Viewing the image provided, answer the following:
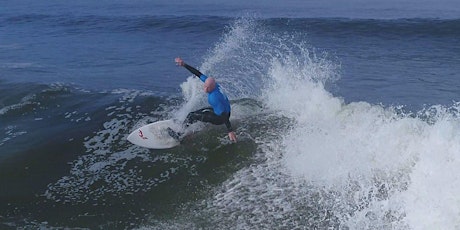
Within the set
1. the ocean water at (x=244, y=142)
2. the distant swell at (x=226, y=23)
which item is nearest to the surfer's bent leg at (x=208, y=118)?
the ocean water at (x=244, y=142)

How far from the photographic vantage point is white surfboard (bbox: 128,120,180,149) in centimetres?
1245

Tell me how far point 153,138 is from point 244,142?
246 centimetres

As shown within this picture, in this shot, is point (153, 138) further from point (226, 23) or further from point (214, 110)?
point (226, 23)

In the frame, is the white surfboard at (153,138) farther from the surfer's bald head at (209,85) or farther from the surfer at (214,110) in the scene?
the surfer's bald head at (209,85)

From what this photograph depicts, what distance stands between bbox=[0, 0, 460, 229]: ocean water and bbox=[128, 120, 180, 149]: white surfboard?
23cm

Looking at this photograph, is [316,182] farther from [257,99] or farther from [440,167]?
[257,99]

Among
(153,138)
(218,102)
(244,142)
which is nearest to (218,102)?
(218,102)

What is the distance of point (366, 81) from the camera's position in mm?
19750

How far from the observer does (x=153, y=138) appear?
12555 millimetres

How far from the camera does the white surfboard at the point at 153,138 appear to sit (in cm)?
1245

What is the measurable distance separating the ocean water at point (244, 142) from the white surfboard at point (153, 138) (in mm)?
234

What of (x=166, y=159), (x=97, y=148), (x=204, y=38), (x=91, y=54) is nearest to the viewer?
(x=166, y=159)

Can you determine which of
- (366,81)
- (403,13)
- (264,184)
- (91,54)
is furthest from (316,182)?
(403,13)

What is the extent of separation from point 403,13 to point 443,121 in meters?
32.2
